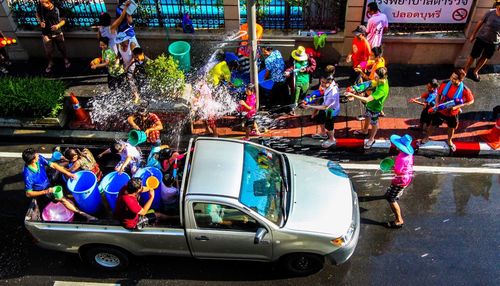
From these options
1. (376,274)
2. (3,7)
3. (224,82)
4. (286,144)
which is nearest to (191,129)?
(224,82)

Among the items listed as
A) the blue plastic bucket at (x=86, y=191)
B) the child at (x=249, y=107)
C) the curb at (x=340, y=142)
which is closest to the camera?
the blue plastic bucket at (x=86, y=191)

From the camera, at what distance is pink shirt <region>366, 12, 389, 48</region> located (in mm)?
10641

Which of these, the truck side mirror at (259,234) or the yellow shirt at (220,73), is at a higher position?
the yellow shirt at (220,73)

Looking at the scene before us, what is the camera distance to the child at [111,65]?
10555 mm

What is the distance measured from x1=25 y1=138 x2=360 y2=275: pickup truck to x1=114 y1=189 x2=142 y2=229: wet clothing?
5.8 inches

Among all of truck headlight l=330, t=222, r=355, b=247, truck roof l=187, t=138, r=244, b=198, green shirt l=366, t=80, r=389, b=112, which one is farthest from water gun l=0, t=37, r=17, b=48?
truck headlight l=330, t=222, r=355, b=247

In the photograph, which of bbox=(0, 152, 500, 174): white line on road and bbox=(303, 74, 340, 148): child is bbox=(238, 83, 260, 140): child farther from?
bbox=(0, 152, 500, 174): white line on road

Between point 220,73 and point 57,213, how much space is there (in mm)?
4492

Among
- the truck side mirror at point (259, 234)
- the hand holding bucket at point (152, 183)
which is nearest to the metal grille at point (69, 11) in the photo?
the hand holding bucket at point (152, 183)

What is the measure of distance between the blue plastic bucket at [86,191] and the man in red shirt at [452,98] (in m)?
6.29

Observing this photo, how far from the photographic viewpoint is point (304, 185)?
7.74 m

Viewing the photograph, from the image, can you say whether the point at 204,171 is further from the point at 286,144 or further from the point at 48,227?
the point at 286,144

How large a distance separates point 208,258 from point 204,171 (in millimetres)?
1389

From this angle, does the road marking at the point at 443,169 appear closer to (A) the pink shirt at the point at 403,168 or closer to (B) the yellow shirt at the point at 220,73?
(A) the pink shirt at the point at 403,168
